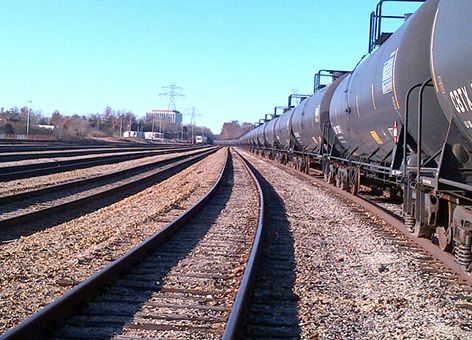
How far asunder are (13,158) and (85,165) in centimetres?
392

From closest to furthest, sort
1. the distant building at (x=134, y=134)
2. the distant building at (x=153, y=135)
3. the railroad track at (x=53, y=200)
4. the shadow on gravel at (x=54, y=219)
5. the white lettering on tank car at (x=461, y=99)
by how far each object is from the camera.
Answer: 1. the white lettering on tank car at (x=461, y=99)
2. the shadow on gravel at (x=54, y=219)
3. the railroad track at (x=53, y=200)
4. the distant building at (x=134, y=134)
5. the distant building at (x=153, y=135)

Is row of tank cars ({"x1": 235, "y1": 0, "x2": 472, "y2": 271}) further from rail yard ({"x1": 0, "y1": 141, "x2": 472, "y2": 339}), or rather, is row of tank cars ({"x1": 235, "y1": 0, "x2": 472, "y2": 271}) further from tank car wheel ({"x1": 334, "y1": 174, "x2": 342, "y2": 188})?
tank car wheel ({"x1": 334, "y1": 174, "x2": 342, "y2": 188})

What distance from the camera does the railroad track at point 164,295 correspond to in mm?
4940

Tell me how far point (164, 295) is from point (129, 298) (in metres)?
0.38

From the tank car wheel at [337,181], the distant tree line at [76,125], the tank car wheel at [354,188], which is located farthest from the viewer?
the distant tree line at [76,125]

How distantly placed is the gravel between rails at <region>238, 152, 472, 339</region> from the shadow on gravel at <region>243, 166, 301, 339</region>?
9cm

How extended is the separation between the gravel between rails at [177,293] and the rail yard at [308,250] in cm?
2

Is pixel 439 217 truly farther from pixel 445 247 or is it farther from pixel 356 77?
pixel 356 77

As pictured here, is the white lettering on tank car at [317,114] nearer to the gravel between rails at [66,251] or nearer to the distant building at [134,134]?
the gravel between rails at [66,251]

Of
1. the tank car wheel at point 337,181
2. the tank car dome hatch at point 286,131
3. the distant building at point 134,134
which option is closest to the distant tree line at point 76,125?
the distant building at point 134,134

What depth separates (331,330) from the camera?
5262 mm

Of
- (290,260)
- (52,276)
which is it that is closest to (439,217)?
(290,260)

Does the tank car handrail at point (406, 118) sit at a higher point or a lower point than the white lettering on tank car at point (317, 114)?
lower

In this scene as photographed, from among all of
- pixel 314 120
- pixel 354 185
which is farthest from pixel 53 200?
pixel 314 120
